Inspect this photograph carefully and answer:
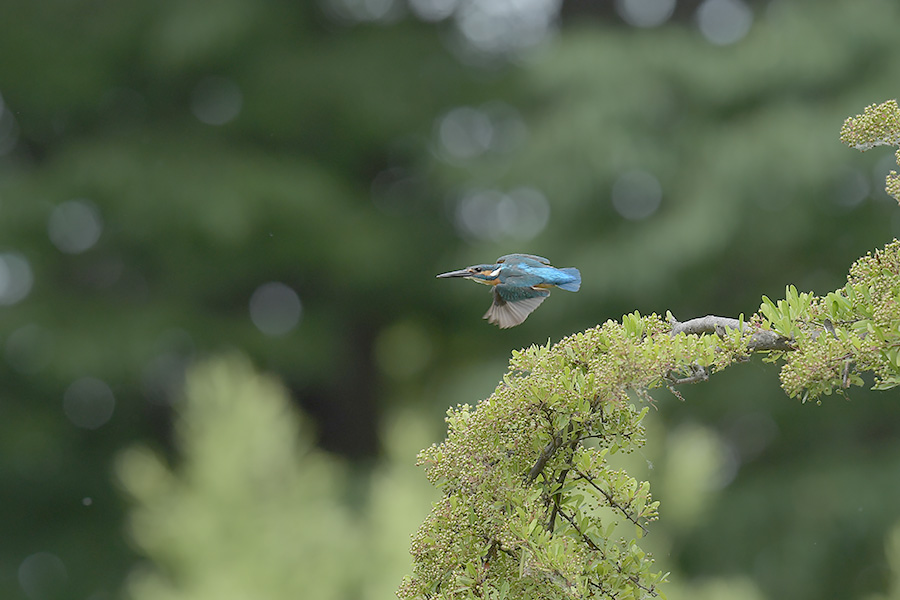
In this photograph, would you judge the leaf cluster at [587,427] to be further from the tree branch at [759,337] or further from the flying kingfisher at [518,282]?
the flying kingfisher at [518,282]

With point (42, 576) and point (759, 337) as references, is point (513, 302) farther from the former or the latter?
point (42, 576)

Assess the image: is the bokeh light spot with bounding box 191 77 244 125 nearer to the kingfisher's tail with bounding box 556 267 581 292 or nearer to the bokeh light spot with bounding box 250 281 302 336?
the bokeh light spot with bounding box 250 281 302 336

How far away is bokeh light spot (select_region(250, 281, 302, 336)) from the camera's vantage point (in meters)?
8.98

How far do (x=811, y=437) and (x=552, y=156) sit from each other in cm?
287

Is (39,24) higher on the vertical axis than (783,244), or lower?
higher

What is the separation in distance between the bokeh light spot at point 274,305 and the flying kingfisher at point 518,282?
692cm

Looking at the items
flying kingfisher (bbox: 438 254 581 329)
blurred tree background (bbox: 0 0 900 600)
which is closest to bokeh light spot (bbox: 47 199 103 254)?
blurred tree background (bbox: 0 0 900 600)

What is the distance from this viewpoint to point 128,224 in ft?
25.7

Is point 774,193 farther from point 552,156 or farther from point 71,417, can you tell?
point 71,417

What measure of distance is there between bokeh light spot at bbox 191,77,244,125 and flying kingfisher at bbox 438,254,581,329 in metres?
6.90

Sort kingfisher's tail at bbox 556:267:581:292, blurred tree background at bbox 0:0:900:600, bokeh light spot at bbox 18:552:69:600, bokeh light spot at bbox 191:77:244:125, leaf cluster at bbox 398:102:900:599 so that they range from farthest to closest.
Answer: bokeh light spot at bbox 18:552:69:600 → bokeh light spot at bbox 191:77:244:125 → blurred tree background at bbox 0:0:900:600 → kingfisher's tail at bbox 556:267:581:292 → leaf cluster at bbox 398:102:900:599

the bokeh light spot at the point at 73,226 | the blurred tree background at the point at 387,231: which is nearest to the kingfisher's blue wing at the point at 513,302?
the blurred tree background at the point at 387,231

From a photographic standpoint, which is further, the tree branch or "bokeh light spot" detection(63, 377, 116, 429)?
"bokeh light spot" detection(63, 377, 116, 429)

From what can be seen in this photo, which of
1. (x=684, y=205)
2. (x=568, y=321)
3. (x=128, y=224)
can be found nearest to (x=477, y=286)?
(x=568, y=321)
